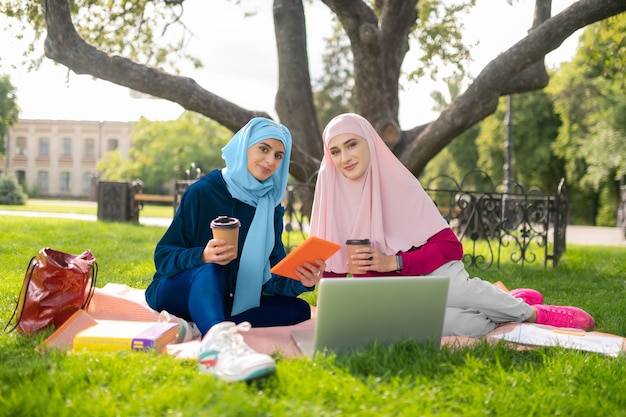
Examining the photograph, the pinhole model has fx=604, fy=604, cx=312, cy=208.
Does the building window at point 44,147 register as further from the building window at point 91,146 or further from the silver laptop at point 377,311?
the silver laptop at point 377,311

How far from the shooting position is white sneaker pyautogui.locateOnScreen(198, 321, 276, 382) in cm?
244

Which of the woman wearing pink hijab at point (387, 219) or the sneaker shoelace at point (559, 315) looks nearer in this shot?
the woman wearing pink hijab at point (387, 219)

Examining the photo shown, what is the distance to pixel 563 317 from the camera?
13.6ft

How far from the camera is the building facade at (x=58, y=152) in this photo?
5347cm

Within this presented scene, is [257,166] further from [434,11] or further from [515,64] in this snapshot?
[434,11]

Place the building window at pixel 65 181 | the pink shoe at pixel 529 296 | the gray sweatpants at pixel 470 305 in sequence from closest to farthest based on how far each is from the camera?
1. the gray sweatpants at pixel 470 305
2. the pink shoe at pixel 529 296
3. the building window at pixel 65 181

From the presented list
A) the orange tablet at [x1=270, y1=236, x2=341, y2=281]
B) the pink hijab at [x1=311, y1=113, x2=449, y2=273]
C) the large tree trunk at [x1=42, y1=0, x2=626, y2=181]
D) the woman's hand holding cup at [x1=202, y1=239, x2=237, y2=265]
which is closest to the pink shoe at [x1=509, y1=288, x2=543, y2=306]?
the pink hijab at [x1=311, y1=113, x2=449, y2=273]

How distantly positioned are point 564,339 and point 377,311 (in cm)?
132

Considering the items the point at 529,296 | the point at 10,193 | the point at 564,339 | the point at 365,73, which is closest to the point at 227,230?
the point at 564,339

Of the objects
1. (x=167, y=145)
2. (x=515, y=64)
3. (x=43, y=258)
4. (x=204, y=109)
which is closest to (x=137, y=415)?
(x=43, y=258)

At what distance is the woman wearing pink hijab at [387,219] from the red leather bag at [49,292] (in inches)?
60.5

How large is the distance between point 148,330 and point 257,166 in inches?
45.2

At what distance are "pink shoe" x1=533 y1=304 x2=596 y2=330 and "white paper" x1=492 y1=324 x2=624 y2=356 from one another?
0.34m

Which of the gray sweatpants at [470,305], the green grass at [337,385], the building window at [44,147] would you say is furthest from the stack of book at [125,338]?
the building window at [44,147]
